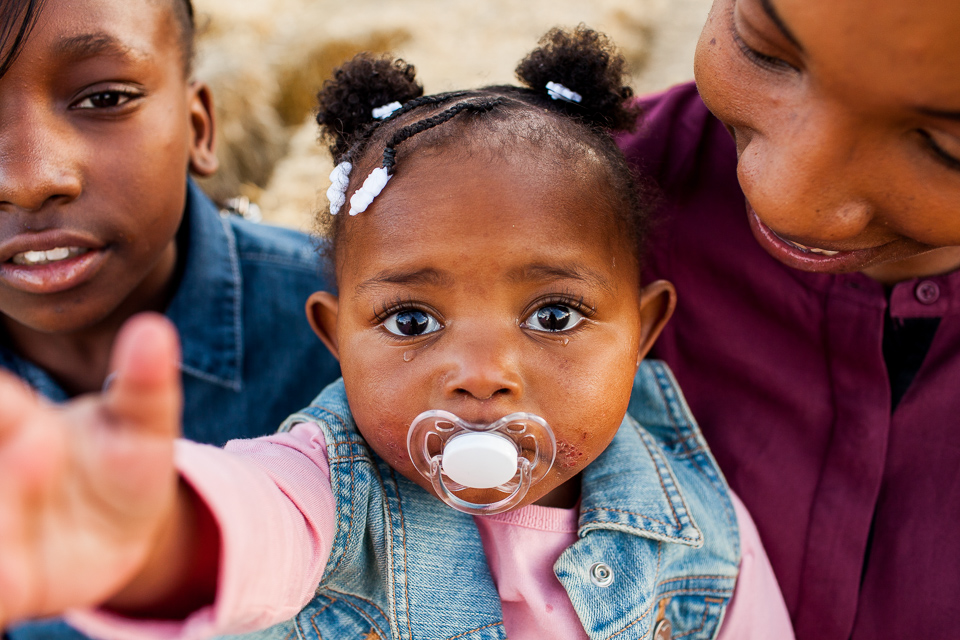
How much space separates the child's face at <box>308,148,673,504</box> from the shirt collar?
2.23 ft

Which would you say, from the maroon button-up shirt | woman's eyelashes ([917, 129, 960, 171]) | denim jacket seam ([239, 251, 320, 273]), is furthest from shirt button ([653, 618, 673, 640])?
denim jacket seam ([239, 251, 320, 273])

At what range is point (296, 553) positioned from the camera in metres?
0.90

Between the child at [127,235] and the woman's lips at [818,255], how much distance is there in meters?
1.06

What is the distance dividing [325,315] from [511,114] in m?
0.48

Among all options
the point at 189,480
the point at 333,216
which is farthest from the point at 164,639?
the point at 333,216

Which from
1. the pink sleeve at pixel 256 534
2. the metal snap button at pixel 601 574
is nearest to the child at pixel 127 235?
the pink sleeve at pixel 256 534

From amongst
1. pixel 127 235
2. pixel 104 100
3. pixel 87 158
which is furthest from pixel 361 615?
pixel 104 100

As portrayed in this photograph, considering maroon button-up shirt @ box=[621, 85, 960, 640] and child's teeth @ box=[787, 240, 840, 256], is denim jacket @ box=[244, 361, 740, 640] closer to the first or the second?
maroon button-up shirt @ box=[621, 85, 960, 640]

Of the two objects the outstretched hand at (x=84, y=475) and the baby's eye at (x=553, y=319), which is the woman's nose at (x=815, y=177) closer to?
the baby's eye at (x=553, y=319)

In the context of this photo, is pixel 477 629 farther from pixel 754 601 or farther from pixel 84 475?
pixel 84 475

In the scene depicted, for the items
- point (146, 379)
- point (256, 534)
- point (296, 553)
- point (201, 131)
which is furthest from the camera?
point (201, 131)

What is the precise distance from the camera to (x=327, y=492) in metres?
1.04

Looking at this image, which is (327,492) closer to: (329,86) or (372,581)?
(372,581)

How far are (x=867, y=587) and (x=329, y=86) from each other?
4.32ft
